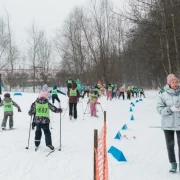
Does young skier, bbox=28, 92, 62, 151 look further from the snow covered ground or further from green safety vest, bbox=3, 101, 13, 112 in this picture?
green safety vest, bbox=3, 101, 13, 112

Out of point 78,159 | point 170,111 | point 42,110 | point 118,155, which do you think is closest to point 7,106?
point 42,110

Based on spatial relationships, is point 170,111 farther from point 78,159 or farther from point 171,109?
point 78,159

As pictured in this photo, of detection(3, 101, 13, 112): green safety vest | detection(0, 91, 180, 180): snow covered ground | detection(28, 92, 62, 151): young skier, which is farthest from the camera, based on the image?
detection(3, 101, 13, 112): green safety vest

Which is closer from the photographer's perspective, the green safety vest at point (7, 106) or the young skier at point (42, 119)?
the young skier at point (42, 119)

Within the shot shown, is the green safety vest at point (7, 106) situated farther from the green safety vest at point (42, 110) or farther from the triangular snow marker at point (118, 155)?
the triangular snow marker at point (118, 155)

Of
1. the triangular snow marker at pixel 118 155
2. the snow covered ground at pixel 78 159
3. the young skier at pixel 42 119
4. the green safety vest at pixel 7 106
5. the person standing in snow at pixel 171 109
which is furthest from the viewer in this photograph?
the green safety vest at pixel 7 106

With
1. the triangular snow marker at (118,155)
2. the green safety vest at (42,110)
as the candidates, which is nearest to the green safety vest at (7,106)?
the green safety vest at (42,110)

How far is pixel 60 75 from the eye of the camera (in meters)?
45.4

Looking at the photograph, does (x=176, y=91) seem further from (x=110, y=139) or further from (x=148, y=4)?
(x=148, y=4)

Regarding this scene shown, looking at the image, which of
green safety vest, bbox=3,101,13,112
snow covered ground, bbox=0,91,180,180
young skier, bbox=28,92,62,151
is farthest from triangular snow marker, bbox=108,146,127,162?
green safety vest, bbox=3,101,13,112

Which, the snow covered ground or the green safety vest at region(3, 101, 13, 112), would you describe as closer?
the snow covered ground

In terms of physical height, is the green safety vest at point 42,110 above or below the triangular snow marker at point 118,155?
above

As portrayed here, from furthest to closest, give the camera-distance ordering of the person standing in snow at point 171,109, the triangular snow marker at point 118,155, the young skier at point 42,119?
the young skier at point 42,119
the triangular snow marker at point 118,155
the person standing in snow at point 171,109

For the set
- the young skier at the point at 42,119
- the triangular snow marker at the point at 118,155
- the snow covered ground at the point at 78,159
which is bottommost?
the snow covered ground at the point at 78,159
